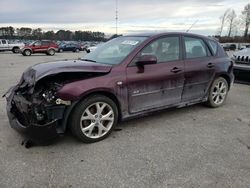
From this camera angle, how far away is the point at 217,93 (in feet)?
19.3

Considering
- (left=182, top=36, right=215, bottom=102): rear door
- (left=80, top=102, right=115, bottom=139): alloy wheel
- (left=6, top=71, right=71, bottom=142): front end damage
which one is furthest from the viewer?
(left=182, top=36, right=215, bottom=102): rear door

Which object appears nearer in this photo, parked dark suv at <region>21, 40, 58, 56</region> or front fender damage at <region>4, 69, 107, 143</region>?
front fender damage at <region>4, 69, 107, 143</region>

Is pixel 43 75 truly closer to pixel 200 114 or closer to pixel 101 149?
pixel 101 149

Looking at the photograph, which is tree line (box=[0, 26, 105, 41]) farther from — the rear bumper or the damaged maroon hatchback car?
the damaged maroon hatchback car

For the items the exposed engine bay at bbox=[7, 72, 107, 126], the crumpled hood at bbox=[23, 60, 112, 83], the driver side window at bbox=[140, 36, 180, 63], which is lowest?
the exposed engine bay at bbox=[7, 72, 107, 126]

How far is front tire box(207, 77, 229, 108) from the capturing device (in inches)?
226

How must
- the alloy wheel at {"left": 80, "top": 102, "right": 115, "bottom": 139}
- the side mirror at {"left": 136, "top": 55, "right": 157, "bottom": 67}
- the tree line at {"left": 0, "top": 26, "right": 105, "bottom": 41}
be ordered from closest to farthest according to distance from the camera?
the alloy wheel at {"left": 80, "top": 102, "right": 115, "bottom": 139}
the side mirror at {"left": 136, "top": 55, "right": 157, "bottom": 67}
the tree line at {"left": 0, "top": 26, "right": 105, "bottom": 41}

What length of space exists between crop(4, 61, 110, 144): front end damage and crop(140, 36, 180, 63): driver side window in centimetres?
114

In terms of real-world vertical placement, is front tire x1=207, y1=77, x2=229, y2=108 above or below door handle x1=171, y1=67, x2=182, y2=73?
below

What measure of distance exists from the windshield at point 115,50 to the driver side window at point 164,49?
199 mm

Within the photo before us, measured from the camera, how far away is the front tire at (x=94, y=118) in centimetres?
382

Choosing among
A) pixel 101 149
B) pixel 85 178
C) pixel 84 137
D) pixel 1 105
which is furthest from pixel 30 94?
pixel 1 105

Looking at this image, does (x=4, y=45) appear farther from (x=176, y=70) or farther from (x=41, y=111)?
(x=41, y=111)

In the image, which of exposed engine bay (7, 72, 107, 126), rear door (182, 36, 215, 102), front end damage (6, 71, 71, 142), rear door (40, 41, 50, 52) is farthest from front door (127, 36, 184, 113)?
rear door (40, 41, 50, 52)
